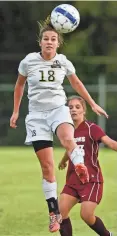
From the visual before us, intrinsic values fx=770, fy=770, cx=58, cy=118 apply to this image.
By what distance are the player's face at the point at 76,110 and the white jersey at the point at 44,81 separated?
9 centimetres

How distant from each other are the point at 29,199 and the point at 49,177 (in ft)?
13.6

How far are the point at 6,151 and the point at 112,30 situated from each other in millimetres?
7260

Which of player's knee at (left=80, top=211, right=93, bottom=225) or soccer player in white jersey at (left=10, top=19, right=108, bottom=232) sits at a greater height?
soccer player in white jersey at (left=10, top=19, right=108, bottom=232)

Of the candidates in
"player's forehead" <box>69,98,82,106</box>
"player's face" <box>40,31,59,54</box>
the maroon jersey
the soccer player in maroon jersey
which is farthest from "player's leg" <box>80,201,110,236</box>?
"player's face" <box>40,31,59,54</box>

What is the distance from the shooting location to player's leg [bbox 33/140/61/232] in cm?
637

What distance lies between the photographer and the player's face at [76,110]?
654cm

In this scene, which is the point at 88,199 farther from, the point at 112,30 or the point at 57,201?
the point at 112,30

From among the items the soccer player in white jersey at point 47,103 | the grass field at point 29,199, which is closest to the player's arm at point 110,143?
the soccer player in white jersey at point 47,103

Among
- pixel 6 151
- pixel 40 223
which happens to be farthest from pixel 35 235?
pixel 6 151

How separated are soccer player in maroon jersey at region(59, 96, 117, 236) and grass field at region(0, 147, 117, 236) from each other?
1.08m

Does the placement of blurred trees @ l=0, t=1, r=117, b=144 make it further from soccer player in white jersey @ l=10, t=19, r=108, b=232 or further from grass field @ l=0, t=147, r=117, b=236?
soccer player in white jersey @ l=10, t=19, r=108, b=232

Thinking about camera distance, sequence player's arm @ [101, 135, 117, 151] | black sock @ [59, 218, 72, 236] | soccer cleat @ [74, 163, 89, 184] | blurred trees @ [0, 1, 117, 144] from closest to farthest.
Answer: soccer cleat @ [74, 163, 89, 184], player's arm @ [101, 135, 117, 151], black sock @ [59, 218, 72, 236], blurred trees @ [0, 1, 117, 144]

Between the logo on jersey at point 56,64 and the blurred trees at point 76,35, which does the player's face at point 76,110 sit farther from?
the blurred trees at point 76,35

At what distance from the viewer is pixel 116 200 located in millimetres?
10375
